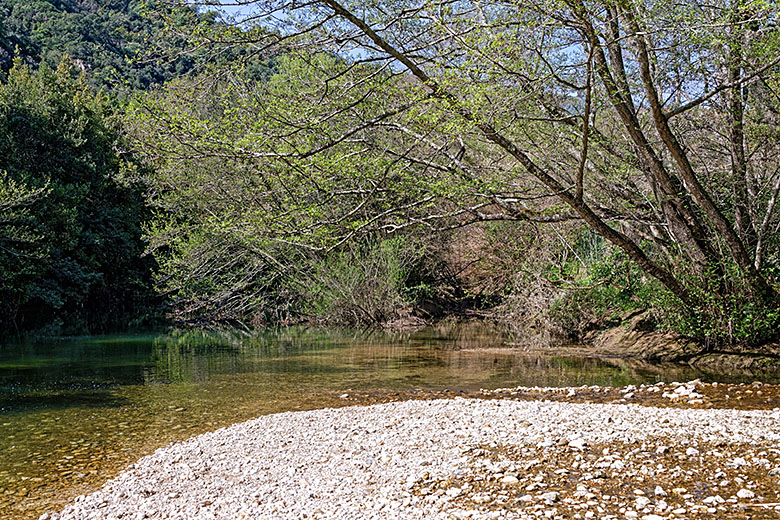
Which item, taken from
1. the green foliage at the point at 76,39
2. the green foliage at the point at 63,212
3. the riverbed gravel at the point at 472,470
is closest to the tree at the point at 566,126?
the riverbed gravel at the point at 472,470

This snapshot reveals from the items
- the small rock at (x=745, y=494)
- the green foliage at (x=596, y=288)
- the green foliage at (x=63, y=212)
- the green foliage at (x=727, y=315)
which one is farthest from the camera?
the green foliage at (x=63, y=212)

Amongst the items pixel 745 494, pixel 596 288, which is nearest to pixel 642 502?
pixel 745 494

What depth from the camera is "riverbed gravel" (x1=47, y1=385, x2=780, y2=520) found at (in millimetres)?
4730

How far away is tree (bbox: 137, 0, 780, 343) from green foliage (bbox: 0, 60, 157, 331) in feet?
53.6

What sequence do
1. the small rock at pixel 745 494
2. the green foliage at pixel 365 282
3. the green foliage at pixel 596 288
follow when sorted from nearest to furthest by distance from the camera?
the small rock at pixel 745 494 → the green foliage at pixel 596 288 → the green foliage at pixel 365 282

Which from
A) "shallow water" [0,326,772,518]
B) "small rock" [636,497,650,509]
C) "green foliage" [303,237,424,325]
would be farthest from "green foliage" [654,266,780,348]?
"green foliage" [303,237,424,325]

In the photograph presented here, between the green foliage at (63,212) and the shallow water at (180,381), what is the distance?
21.6 ft

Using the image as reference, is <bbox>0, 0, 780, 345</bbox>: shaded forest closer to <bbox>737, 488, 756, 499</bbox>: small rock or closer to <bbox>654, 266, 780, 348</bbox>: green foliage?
<bbox>654, 266, 780, 348</bbox>: green foliage

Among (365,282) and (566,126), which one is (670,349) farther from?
(365,282)

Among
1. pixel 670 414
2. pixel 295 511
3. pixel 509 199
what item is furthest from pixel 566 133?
pixel 295 511

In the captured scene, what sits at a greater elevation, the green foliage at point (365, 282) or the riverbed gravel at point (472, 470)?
the green foliage at point (365, 282)

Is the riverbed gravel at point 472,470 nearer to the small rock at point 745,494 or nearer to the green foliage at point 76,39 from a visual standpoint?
the small rock at point 745,494

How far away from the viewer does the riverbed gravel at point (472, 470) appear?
15.5ft

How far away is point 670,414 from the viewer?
24.5ft
